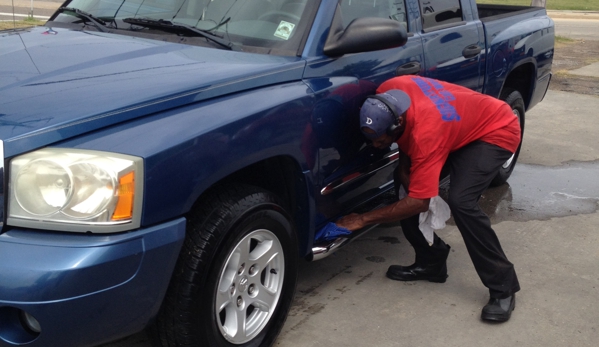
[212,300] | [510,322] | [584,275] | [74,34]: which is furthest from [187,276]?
[584,275]

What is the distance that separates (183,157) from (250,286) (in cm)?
78

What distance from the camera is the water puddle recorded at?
5.23 meters

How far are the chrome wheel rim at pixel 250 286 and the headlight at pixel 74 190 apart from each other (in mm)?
593

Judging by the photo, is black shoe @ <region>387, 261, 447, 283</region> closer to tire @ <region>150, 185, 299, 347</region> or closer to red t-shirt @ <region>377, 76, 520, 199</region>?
red t-shirt @ <region>377, 76, 520, 199</region>

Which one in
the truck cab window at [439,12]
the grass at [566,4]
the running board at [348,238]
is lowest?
the grass at [566,4]

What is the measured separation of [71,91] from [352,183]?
1.53 m

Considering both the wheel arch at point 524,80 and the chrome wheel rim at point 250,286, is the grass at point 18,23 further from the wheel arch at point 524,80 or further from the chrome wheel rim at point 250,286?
the chrome wheel rim at point 250,286

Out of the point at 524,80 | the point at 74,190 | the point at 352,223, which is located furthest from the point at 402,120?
the point at 524,80

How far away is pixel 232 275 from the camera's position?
285cm

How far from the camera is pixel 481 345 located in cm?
334

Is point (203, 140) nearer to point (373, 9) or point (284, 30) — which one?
point (284, 30)

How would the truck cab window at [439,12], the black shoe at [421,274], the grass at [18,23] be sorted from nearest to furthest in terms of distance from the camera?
the black shoe at [421,274]
the truck cab window at [439,12]
the grass at [18,23]

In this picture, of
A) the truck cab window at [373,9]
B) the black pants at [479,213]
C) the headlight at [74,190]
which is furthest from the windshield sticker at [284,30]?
the headlight at [74,190]

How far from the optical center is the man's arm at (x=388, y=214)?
3459mm
